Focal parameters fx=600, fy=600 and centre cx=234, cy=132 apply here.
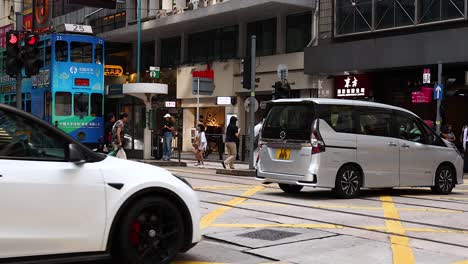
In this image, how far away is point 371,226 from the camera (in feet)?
27.2

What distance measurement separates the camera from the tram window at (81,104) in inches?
832

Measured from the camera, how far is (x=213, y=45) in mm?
32625

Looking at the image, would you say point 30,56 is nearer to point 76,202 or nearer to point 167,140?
point 167,140

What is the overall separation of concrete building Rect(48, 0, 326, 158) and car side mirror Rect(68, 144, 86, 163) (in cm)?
2014

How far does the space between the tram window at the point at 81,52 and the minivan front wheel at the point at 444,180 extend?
518 inches

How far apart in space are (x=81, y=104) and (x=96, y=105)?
0.59 metres

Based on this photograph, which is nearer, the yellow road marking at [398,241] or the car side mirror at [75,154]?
the car side mirror at [75,154]

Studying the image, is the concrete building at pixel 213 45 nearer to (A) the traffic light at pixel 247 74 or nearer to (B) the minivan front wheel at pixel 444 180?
(A) the traffic light at pixel 247 74

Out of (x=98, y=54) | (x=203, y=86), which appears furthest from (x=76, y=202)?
(x=98, y=54)

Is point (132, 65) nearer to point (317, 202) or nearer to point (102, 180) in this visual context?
point (317, 202)

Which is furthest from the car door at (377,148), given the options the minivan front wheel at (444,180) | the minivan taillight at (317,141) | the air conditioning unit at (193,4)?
the air conditioning unit at (193,4)

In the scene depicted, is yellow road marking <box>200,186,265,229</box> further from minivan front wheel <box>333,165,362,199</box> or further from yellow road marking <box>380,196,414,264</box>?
yellow road marking <box>380,196,414,264</box>

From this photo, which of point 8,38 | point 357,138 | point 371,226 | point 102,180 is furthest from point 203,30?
point 102,180

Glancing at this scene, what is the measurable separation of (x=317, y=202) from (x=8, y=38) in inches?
366
